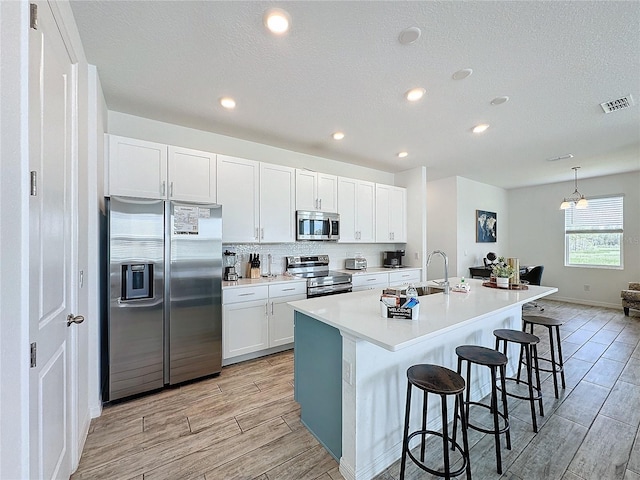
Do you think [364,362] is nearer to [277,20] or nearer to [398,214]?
[277,20]

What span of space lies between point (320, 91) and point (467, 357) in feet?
8.00

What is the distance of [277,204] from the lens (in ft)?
11.9

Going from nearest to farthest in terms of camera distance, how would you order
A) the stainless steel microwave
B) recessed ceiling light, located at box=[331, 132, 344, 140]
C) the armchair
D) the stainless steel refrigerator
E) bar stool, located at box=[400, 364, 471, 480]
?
bar stool, located at box=[400, 364, 471, 480] → the stainless steel refrigerator → recessed ceiling light, located at box=[331, 132, 344, 140] → the stainless steel microwave → the armchair

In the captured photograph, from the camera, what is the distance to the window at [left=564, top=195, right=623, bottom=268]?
5660 mm

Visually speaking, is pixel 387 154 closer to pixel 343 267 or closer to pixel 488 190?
pixel 343 267

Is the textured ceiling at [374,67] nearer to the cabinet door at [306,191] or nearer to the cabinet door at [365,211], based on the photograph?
the cabinet door at [306,191]

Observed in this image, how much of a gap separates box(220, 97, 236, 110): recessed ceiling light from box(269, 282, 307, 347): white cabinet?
2.00m

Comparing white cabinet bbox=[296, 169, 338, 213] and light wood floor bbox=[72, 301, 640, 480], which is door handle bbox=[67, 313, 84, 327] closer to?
light wood floor bbox=[72, 301, 640, 480]

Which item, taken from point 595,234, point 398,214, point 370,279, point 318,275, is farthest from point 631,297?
point 318,275

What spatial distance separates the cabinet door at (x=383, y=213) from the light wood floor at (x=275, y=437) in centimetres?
280

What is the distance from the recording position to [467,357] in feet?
5.92

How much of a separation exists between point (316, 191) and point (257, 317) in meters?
1.93

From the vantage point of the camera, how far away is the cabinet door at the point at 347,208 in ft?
14.0

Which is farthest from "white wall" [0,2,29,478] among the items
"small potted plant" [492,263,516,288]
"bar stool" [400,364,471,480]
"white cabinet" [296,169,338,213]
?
"small potted plant" [492,263,516,288]
